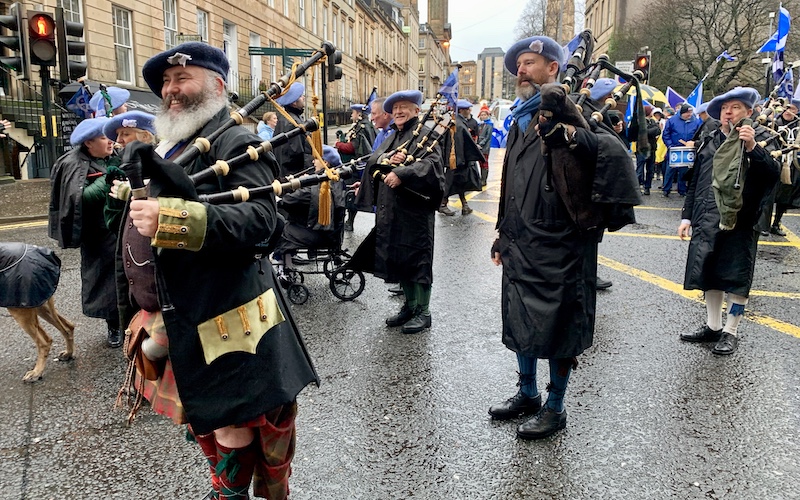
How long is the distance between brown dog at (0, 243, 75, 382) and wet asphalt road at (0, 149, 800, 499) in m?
0.25

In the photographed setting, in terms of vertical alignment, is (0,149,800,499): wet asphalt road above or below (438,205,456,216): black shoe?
below

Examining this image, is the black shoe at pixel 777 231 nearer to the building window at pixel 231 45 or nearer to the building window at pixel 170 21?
the building window at pixel 170 21

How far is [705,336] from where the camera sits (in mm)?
4844

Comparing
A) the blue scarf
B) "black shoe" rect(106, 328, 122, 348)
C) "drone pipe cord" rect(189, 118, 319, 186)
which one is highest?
the blue scarf

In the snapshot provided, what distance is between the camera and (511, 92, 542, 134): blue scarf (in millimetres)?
3189

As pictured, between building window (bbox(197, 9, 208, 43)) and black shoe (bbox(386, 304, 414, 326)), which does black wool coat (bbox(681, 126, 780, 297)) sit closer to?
black shoe (bbox(386, 304, 414, 326))

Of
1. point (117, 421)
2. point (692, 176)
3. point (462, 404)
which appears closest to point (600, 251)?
point (692, 176)

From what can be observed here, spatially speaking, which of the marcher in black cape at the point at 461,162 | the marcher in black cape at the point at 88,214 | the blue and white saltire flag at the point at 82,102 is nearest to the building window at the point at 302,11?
the marcher in black cape at the point at 461,162

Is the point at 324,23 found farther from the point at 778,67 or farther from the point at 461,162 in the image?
the point at 461,162

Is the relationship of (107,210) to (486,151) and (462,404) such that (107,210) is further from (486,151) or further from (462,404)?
(486,151)

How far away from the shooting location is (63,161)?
4.52 metres

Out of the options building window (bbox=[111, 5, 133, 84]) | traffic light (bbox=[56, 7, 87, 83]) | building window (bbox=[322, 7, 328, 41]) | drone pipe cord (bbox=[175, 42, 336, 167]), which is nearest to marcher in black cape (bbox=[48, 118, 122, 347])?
drone pipe cord (bbox=[175, 42, 336, 167])

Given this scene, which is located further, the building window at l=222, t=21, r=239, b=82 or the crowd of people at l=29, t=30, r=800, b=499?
the building window at l=222, t=21, r=239, b=82

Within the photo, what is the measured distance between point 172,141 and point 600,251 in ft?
23.3
